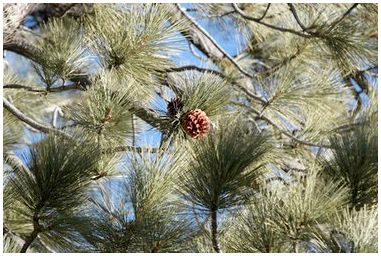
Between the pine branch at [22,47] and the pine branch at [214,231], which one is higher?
the pine branch at [22,47]

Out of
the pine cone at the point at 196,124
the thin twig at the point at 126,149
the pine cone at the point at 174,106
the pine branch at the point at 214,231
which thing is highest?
the pine cone at the point at 174,106

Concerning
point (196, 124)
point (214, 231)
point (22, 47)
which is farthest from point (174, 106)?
point (22, 47)

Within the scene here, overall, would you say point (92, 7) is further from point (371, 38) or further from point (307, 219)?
point (307, 219)

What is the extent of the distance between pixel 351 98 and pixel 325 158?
684 millimetres

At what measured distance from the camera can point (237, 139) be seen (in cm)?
100

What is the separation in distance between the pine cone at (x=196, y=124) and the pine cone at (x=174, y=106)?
30 millimetres

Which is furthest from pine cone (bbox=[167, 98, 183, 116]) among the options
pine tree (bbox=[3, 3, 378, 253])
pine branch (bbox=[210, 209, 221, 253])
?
pine branch (bbox=[210, 209, 221, 253])

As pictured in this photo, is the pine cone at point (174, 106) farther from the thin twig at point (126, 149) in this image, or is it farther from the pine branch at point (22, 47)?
the pine branch at point (22, 47)

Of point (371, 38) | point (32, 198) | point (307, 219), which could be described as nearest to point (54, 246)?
point (32, 198)

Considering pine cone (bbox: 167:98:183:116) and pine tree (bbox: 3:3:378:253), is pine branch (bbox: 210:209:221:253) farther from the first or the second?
pine cone (bbox: 167:98:183:116)

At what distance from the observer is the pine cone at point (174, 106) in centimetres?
128

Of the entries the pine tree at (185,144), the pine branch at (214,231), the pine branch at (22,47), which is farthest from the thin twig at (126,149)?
the pine branch at (22,47)

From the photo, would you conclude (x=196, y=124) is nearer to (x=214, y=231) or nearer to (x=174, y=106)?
(x=174, y=106)

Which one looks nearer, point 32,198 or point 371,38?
point 32,198
